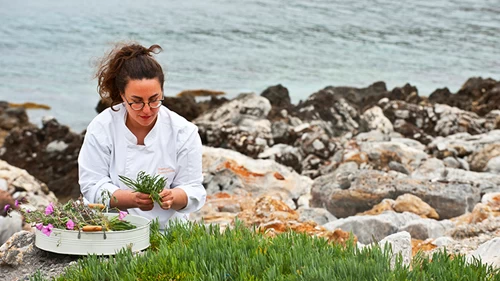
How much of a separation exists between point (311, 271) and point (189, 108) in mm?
14170

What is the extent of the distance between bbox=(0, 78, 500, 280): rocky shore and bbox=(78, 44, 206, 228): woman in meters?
0.67

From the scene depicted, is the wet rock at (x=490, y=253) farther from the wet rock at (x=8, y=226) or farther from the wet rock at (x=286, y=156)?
the wet rock at (x=286, y=156)

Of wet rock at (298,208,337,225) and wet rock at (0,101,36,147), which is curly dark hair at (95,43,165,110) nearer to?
wet rock at (298,208,337,225)

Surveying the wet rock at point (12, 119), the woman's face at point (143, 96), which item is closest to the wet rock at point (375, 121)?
the wet rock at point (12, 119)

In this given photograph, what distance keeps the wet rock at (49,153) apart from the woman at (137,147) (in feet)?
29.5

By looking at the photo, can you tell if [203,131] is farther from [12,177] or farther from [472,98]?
[472,98]

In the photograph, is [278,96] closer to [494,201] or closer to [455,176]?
[455,176]

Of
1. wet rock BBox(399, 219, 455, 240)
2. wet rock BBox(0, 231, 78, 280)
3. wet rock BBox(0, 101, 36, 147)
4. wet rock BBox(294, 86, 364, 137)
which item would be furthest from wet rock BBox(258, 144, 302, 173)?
wet rock BBox(0, 231, 78, 280)

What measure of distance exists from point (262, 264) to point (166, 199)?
106cm

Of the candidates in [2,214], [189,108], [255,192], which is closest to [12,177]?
[2,214]

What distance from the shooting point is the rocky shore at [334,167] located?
7871mm

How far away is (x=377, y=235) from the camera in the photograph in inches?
332

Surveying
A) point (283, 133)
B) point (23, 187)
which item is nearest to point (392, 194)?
point (23, 187)

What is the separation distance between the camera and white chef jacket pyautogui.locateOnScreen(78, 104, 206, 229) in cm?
562
